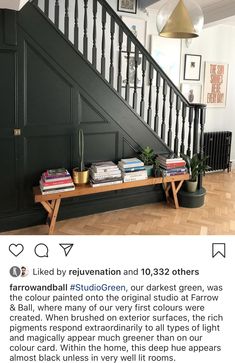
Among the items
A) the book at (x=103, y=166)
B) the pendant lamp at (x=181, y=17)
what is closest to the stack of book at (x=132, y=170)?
the book at (x=103, y=166)

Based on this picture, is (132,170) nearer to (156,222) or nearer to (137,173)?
(137,173)

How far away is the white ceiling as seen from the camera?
4992mm

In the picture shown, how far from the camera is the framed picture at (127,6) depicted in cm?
531

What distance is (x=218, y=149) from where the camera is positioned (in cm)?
661

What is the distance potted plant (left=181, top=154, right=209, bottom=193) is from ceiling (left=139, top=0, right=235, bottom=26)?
2088mm

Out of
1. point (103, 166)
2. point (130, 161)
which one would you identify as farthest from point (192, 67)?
point (103, 166)

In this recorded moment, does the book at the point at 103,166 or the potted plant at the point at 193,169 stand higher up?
the book at the point at 103,166

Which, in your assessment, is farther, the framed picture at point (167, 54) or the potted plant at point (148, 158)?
the framed picture at point (167, 54)

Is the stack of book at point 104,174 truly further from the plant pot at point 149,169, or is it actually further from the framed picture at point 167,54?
the framed picture at point 167,54

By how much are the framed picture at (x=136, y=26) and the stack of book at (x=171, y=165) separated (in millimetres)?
2031

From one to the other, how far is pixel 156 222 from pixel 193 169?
925 millimetres
